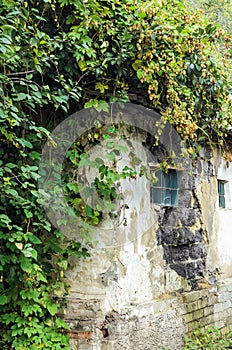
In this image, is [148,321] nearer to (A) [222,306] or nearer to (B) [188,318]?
(B) [188,318]

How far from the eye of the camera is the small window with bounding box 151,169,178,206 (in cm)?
438

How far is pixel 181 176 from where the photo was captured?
15.8ft

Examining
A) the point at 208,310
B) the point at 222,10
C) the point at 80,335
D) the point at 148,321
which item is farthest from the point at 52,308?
the point at 222,10

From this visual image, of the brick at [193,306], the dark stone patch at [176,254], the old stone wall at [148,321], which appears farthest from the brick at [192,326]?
the dark stone patch at [176,254]

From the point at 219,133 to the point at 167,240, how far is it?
132cm

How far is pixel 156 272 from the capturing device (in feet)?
13.4

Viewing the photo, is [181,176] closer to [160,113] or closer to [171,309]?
[160,113]

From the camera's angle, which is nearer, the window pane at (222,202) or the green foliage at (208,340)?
the green foliage at (208,340)

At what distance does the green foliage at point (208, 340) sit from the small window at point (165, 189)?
4.78 feet

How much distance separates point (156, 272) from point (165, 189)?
3.14ft

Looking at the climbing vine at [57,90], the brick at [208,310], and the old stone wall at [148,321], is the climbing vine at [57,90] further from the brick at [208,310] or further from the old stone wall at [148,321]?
the brick at [208,310]

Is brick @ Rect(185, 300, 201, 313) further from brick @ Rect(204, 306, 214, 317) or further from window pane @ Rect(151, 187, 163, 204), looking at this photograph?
window pane @ Rect(151, 187, 163, 204)

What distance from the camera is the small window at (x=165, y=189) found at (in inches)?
172

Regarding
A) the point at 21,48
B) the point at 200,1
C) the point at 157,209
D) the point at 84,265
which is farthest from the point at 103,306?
the point at 200,1
